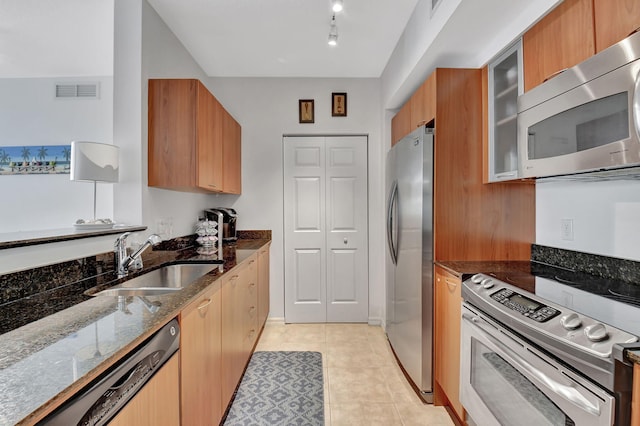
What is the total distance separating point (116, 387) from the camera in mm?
792

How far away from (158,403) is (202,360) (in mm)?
426

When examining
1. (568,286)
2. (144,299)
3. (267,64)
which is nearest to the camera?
(144,299)

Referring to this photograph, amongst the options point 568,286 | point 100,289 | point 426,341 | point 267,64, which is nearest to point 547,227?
point 568,286

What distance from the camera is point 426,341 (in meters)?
2.07

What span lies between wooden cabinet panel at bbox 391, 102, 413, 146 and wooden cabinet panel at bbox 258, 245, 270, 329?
5.52 feet

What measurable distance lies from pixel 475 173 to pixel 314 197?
1818 millimetres

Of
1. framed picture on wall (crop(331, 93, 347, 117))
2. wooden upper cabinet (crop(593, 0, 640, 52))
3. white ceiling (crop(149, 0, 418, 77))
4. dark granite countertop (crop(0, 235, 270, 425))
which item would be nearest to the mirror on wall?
white ceiling (crop(149, 0, 418, 77))

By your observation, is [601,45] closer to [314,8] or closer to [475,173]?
[475,173]

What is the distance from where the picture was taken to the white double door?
354cm

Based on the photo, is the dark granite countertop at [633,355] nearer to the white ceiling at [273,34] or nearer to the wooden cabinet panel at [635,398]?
the wooden cabinet panel at [635,398]

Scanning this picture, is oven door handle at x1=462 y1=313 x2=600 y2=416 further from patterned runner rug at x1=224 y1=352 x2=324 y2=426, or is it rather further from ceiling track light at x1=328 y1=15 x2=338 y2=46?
ceiling track light at x1=328 y1=15 x2=338 y2=46

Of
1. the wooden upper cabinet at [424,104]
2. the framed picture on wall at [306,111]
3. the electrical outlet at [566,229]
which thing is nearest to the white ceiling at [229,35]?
the framed picture on wall at [306,111]

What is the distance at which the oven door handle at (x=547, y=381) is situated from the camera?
3.03 feet

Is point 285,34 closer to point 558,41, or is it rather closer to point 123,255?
point 558,41
